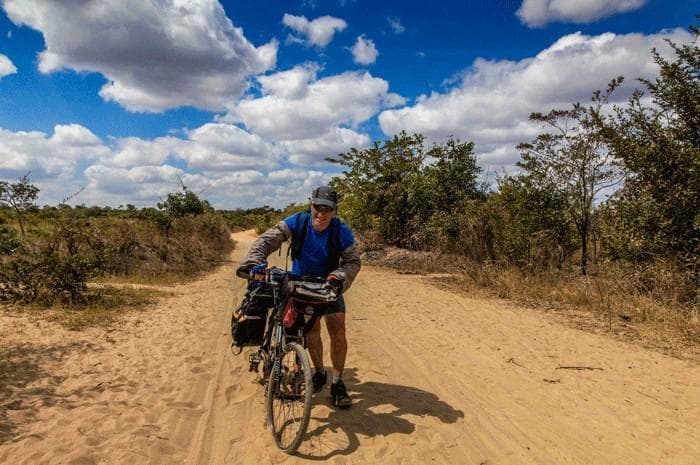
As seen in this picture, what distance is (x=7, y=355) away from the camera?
5.60m

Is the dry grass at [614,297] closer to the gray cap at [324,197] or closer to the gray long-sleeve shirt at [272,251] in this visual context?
the gray long-sleeve shirt at [272,251]

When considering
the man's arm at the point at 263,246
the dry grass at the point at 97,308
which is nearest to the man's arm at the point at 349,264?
the man's arm at the point at 263,246

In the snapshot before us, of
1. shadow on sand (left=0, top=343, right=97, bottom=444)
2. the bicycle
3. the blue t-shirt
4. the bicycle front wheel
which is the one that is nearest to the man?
the blue t-shirt

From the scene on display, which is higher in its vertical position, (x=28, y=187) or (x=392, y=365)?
(x=28, y=187)

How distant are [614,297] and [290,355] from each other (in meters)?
8.06

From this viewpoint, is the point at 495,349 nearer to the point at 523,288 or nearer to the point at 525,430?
the point at 525,430

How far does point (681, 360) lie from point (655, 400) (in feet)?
5.59

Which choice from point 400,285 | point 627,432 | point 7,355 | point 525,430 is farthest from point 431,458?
point 400,285

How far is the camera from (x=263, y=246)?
4152 mm

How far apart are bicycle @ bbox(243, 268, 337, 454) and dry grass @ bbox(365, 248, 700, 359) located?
A: 580 cm

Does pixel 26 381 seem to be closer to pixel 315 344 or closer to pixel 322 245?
pixel 315 344

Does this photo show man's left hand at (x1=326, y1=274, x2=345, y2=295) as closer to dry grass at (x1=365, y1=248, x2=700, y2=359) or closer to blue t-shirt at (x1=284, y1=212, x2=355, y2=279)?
blue t-shirt at (x1=284, y1=212, x2=355, y2=279)

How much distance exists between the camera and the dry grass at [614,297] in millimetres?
7297

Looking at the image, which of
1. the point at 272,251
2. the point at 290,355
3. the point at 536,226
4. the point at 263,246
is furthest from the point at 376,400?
the point at 536,226
